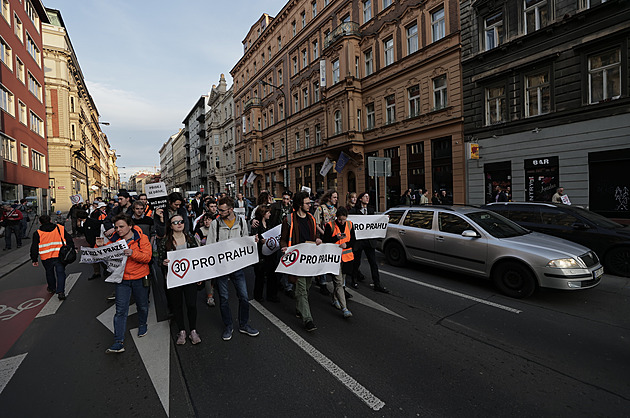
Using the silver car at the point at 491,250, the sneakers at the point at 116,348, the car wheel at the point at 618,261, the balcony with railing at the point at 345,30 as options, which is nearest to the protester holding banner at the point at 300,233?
the sneakers at the point at 116,348

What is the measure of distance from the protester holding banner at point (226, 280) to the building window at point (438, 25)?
61.4ft

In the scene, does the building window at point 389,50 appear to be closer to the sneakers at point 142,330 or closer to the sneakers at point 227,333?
the sneakers at point 227,333

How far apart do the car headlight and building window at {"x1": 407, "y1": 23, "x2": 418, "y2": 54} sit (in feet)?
59.5

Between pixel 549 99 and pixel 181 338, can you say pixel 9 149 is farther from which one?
pixel 549 99

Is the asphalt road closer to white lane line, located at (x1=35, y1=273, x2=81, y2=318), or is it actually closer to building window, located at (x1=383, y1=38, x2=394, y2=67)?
white lane line, located at (x1=35, y1=273, x2=81, y2=318)

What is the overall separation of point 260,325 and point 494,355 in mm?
2952

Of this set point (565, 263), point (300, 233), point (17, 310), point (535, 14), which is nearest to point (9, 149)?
point (17, 310)

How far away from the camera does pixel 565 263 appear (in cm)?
495

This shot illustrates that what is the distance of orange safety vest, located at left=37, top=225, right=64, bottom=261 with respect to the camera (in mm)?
5969

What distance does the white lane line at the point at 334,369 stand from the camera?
9.26ft

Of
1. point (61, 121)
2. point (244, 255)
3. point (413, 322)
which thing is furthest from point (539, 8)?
point (61, 121)

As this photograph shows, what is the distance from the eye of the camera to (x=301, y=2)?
30.4 metres

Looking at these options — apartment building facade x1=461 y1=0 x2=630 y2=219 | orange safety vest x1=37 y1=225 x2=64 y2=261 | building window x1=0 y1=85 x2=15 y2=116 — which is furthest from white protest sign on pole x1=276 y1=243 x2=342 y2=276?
building window x1=0 y1=85 x2=15 y2=116

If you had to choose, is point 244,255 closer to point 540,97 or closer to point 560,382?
point 560,382
